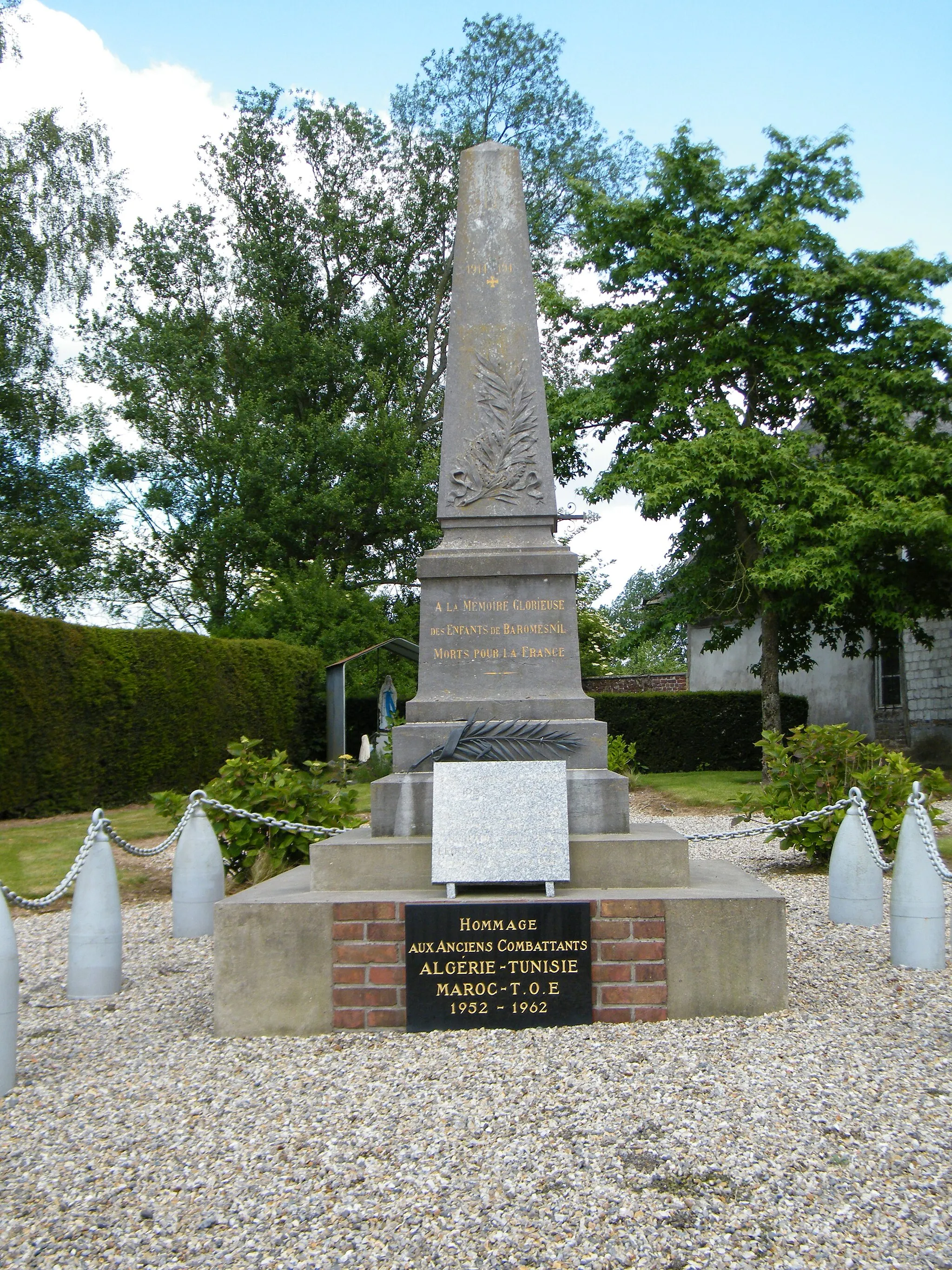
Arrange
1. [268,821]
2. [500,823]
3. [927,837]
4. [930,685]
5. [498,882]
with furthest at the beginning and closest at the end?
[930,685] → [268,821] → [927,837] → [500,823] → [498,882]

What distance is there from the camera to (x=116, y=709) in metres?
13.1

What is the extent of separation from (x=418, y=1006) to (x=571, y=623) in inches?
88.5

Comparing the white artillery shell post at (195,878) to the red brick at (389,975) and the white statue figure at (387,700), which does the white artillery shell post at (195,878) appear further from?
the white statue figure at (387,700)

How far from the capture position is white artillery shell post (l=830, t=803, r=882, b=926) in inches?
234

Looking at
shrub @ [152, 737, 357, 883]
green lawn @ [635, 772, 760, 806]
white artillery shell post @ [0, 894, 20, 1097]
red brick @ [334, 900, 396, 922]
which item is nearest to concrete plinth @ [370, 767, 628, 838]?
red brick @ [334, 900, 396, 922]

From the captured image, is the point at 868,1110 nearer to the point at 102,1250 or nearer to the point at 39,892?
the point at 102,1250

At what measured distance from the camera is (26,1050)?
3.98 m

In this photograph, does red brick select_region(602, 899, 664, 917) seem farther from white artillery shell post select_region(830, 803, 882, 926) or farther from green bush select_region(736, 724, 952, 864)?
green bush select_region(736, 724, 952, 864)

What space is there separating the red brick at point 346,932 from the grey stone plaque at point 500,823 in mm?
375

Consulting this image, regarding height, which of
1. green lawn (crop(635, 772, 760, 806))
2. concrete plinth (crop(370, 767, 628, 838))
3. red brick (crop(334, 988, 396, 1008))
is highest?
concrete plinth (crop(370, 767, 628, 838))

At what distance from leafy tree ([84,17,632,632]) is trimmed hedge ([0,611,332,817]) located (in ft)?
19.2

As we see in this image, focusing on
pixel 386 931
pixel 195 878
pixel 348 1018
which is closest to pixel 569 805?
pixel 386 931

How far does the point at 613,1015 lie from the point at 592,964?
0.21 m

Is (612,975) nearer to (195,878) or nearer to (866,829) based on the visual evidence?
(866,829)
